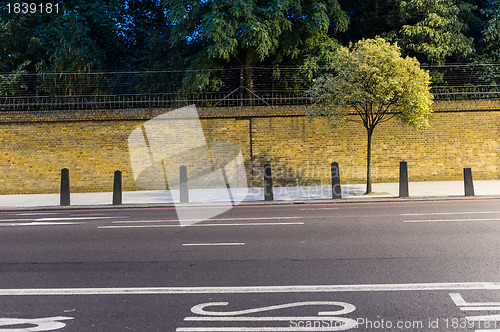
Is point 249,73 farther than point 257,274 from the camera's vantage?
Yes

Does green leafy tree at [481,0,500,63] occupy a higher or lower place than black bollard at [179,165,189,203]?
higher

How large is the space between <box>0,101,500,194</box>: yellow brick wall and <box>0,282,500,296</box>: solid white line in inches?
474

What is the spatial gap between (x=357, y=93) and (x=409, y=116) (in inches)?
74.6

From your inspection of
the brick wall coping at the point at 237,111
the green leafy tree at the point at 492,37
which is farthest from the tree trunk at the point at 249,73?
the green leafy tree at the point at 492,37

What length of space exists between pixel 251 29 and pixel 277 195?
6984mm

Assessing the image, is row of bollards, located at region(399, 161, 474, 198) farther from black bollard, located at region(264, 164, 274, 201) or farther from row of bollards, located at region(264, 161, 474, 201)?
black bollard, located at region(264, 164, 274, 201)

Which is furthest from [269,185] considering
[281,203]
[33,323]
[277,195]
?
[33,323]

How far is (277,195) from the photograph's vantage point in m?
14.7

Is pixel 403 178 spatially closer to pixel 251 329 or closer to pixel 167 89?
pixel 167 89

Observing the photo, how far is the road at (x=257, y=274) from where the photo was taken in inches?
166

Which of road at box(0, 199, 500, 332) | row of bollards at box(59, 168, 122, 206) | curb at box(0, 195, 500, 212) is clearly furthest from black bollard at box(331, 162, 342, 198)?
row of bollards at box(59, 168, 122, 206)

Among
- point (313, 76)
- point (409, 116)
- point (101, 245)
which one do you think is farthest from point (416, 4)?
point (101, 245)

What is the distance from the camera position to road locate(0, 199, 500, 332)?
4.22 metres

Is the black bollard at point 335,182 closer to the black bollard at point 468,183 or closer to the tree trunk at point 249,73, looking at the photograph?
the black bollard at point 468,183
